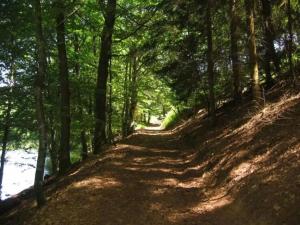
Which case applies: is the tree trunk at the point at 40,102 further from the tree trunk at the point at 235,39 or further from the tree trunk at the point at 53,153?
the tree trunk at the point at 53,153

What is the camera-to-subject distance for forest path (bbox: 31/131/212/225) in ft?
28.4

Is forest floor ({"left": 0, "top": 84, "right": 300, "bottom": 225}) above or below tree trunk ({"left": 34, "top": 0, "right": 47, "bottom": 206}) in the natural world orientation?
below

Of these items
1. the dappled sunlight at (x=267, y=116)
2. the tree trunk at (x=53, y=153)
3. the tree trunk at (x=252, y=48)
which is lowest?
the tree trunk at (x=53, y=153)

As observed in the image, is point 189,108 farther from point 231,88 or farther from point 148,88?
point 231,88

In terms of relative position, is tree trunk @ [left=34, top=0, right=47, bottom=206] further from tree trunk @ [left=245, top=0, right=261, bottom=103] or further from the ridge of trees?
tree trunk @ [left=245, top=0, right=261, bottom=103]

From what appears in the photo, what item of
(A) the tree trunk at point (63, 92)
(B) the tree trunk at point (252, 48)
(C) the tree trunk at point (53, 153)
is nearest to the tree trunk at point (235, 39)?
(B) the tree trunk at point (252, 48)

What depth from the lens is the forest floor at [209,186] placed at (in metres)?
8.10

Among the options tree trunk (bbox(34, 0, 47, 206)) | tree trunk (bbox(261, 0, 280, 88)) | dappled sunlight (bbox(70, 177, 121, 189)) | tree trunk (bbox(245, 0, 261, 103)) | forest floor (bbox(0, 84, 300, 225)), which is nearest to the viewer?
forest floor (bbox(0, 84, 300, 225))

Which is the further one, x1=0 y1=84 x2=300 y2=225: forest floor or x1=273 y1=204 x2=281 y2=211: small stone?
x1=0 y1=84 x2=300 y2=225: forest floor

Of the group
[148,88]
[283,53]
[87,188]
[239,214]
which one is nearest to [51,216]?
[87,188]

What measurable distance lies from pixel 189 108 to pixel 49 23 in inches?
907

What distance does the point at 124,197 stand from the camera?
32.4 feet

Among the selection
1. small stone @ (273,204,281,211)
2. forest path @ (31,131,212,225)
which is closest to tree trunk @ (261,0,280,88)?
forest path @ (31,131,212,225)

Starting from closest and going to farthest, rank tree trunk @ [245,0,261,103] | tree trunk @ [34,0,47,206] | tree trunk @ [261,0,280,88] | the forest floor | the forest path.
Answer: the forest floor → the forest path → tree trunk @ [34,0,47,206] → tree trunk @ [245,0,261,103] → tree trunk @ [261,0,280,88]
